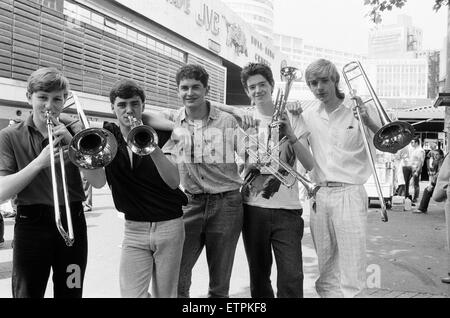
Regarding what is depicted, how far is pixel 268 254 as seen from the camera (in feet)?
10.8

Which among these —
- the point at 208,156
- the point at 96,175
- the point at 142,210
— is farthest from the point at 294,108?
the point at 96,175

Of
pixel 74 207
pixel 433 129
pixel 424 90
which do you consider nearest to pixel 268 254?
pixel 74 207

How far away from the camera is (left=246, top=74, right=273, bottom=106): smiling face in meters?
3.38

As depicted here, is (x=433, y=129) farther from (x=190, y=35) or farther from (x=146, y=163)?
(x=146, y=163)

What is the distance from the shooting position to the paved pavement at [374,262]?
4.62 metres

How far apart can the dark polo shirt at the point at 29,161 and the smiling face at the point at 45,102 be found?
0.31 feet

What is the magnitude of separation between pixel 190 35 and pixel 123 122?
14131 mm

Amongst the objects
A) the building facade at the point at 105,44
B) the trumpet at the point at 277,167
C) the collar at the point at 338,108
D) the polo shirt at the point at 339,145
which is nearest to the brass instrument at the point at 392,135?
the polo shirt at the point at 339,145

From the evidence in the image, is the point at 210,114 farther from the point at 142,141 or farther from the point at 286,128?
the point at 142,141

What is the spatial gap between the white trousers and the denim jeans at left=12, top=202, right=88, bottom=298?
1.59 m

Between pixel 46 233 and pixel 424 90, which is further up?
pixel 424 90

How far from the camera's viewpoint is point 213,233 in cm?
308

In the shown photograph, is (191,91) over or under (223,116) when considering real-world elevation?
over

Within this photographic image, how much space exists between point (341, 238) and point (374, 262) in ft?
10.9
